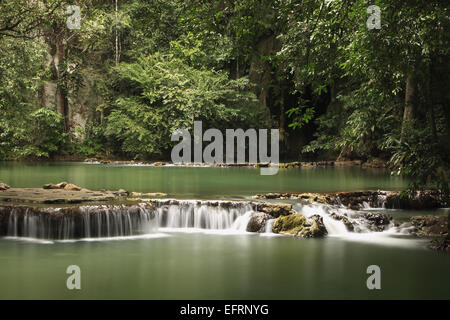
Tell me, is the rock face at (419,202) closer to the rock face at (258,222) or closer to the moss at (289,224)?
the moss at (289,224)

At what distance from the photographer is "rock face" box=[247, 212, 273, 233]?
10445 millimetres

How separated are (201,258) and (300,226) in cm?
261

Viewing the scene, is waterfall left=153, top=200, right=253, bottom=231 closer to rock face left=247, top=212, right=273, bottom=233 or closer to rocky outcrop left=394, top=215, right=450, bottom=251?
rock face left=247, top=212, right=273, bottom=233

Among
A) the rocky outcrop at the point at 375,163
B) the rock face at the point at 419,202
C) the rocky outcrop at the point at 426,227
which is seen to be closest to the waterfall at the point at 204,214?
the rocky outcrop at the point at 426,227

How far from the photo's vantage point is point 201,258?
8367 mm

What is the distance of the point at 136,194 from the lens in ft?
41.7

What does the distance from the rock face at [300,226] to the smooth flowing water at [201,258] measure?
24cm

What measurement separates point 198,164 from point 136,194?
12479 mm

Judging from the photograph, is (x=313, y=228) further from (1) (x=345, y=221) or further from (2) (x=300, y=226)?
(1) (x=345, y=221)

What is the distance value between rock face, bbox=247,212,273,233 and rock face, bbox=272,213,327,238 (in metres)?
0.26

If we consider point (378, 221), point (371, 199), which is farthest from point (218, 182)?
point (378, 221)

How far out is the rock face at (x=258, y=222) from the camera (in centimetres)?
1045

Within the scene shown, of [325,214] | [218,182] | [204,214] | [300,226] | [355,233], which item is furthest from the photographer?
[218,182]
